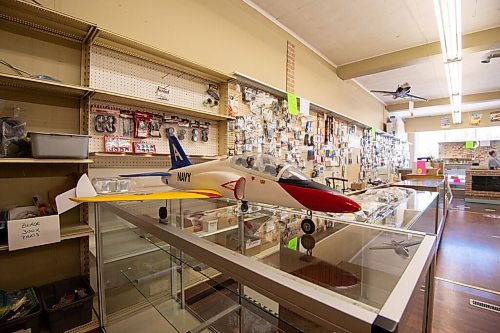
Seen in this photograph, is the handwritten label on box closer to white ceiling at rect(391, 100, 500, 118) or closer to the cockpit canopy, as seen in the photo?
the cockpit canopy

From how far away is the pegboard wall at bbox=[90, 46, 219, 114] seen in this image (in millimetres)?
1888

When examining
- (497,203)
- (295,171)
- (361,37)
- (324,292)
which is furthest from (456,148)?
(324,292)

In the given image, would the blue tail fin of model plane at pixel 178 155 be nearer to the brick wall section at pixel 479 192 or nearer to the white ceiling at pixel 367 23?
the white ceiling at pixel 367 23

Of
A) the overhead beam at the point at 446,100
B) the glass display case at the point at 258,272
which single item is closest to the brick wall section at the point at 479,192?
the overhead beam at the point at 446,100

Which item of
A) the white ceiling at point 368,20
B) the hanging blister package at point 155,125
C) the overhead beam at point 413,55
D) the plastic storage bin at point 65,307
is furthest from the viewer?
the overhead beam at point 413,55

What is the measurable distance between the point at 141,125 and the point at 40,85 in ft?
2.32

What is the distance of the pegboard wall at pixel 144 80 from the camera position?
1.89 m

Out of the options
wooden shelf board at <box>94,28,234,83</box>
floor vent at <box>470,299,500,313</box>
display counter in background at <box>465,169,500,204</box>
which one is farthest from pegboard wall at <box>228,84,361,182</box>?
display counter in background at <box>465,169,500,204</box>

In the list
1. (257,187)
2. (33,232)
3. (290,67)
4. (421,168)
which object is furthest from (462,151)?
(33,232)

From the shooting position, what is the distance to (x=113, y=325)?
176 centimetres

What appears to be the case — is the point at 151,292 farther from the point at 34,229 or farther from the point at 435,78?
the point at 435,78

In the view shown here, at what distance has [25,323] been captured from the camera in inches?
57.6

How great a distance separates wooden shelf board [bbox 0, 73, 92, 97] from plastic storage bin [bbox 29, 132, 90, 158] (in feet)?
1.03

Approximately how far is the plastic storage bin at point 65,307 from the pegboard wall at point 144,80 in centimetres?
151
